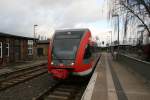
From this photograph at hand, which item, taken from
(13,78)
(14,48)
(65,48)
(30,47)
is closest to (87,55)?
(65,48)

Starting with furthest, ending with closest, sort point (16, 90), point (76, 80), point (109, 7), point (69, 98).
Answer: point (109, 7), point (76, 80), point (16, 90), point (69, 98)

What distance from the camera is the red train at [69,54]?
12.5 m

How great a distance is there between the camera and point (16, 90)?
1166 centimetres

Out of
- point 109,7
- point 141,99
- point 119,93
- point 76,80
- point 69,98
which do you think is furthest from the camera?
point 109,7

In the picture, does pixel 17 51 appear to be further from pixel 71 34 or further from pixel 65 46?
pixel 65 46

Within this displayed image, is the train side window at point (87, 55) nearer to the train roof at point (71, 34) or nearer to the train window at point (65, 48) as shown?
the train window at point (65, 48)

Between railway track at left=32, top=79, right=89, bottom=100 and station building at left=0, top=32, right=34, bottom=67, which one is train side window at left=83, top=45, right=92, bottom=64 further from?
station building at left=0, top=32, right=34, bottom=67

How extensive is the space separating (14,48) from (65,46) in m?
18.4

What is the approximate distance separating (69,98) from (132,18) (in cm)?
874

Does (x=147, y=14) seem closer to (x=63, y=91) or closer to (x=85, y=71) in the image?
(x=85, y=71)

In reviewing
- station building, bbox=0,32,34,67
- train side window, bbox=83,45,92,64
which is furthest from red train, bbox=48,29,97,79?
station building, bbox=0,32,34,67

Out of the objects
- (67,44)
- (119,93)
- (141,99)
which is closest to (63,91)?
(67,44)

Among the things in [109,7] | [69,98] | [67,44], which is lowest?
[69,98]

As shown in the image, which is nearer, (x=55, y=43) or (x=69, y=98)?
(x=69, y=98)
